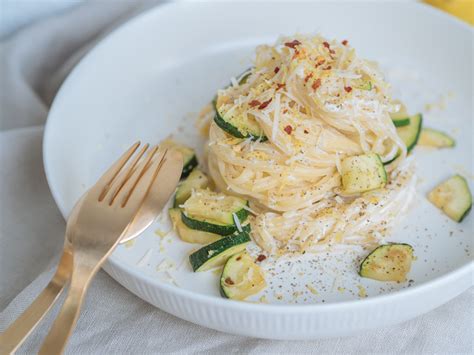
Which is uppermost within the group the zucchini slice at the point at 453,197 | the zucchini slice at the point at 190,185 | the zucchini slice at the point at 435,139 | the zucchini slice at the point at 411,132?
the zucchini slice at the point at 411,132

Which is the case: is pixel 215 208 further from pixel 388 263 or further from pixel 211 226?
pixel 388 263

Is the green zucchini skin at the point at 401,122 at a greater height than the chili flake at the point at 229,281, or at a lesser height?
greater

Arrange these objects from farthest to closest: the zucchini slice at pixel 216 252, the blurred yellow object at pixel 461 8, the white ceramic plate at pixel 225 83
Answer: the blurred yellow object at pixel 461 8 → the zucchini slice at pixel 216 252 → the white ceramic plate at pixel 225 83

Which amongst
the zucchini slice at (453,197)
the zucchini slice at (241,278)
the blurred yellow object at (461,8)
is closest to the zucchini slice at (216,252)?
the zucchini slice at (241,278)

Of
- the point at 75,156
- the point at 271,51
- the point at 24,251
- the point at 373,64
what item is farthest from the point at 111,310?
the point at 373,64

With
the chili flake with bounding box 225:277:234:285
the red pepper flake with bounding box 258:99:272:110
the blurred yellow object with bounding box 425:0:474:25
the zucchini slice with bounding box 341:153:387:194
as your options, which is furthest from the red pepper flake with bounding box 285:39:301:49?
the blurred yellow object with bounding box 425:0:474:25

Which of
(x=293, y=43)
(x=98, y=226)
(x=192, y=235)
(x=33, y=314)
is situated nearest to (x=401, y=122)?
(x=293, y=43)

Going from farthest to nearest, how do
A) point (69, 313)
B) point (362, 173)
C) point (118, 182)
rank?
1. point (362, 173)
2. point (118, 182)
3. point (69, 313)

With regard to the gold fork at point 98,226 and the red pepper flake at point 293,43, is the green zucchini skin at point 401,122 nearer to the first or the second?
the red pepper flake at point 293,43
